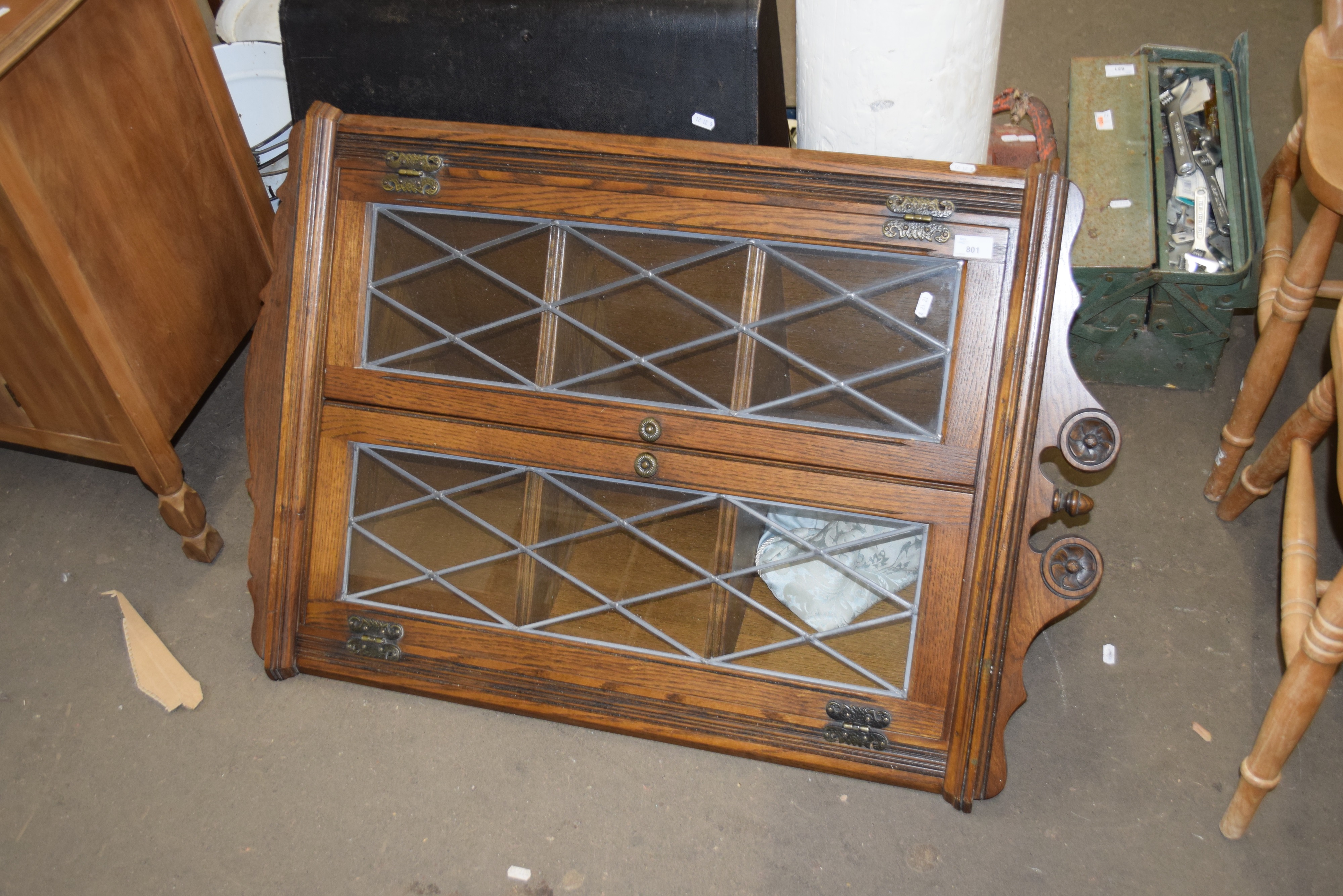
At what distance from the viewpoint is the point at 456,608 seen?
163 cm

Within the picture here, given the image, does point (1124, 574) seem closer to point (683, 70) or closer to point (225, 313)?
point (683, 70)

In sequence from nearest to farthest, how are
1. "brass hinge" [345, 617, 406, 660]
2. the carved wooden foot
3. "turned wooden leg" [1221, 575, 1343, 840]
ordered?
"turned wooden leg" [1221, 575, 1343, 840], "brass hinge" [345, 617, 406, 660], the carved wooden foot

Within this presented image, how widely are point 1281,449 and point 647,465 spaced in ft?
3.66

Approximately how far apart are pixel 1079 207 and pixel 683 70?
628 mm

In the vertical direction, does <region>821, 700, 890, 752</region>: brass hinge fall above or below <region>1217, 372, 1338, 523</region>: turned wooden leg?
below

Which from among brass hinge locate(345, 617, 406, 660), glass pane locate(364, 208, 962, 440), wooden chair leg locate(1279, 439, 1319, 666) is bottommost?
brass hinge locate(345, 617, 406, 660)

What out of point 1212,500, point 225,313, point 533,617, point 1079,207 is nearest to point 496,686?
point 533,617

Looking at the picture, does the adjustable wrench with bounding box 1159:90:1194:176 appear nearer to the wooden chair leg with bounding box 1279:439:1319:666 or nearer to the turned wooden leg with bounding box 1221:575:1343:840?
the wooden chair leg with bounding box 1279:439:1319:666

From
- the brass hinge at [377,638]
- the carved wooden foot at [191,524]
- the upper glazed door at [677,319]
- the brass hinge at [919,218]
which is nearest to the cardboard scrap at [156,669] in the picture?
the carved wooden foot at [191,524]

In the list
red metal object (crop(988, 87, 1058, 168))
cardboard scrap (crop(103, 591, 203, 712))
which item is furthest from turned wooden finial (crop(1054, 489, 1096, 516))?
cardboard scrap (crop(103, 591, 203, 712))

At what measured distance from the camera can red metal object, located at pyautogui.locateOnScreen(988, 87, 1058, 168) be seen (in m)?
2.12

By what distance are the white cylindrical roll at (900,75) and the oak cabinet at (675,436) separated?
0.16 metres

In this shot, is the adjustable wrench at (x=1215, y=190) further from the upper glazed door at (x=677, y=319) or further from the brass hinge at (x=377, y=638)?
the brass hinge at (x=377, y=638)

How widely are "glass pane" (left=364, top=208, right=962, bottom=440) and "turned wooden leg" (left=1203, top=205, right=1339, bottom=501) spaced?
0.66 meters
